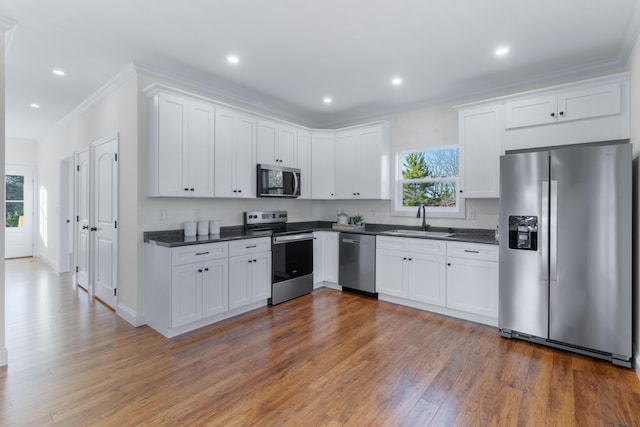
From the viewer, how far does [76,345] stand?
2.91 metres

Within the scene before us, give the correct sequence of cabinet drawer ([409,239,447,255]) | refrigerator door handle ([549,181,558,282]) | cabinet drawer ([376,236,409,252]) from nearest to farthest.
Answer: refrigerator door handle ([549,181,558,282]) < cabinet drawer ([409,239,447,255]) < cabinet drawer ([376,236,409,252])

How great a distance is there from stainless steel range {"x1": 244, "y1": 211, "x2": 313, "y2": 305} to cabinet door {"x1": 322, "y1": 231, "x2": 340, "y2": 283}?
11.7 inches

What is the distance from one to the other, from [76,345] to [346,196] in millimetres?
3681

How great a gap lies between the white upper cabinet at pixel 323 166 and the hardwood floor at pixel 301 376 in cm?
213

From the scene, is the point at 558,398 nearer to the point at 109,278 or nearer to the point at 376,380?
the point at 376,380

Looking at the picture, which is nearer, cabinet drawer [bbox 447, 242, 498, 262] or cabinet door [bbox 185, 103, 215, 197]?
cabinet drawer [bbox 447, 242, 498, 262]

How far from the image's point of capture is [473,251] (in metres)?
3.48

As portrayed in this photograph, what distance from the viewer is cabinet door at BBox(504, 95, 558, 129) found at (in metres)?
3.27

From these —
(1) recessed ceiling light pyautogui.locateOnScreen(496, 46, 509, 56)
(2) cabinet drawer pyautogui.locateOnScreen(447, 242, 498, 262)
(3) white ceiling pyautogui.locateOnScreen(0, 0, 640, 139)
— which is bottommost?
(2) cabinet drawer pyautogui.locateOnScreen(447, 242, 498, 262)

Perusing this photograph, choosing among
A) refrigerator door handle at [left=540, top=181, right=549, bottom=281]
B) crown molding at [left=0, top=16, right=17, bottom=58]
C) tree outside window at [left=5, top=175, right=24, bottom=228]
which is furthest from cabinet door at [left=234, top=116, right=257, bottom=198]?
tree outside window at [left=5, top=175, right=24, bottom=228]

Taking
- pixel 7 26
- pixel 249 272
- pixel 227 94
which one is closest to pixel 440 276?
pixel 249 272

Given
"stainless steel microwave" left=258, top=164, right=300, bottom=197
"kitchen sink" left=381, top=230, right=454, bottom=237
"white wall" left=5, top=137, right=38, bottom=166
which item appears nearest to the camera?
"kitchen sink" left=381, top=230, right=454, bottom=237

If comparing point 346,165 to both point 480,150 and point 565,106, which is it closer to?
point 480,150

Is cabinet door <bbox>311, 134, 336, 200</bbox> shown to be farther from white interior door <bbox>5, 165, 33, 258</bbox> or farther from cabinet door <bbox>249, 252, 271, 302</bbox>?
white interior door <bbox>5, 165, 33, 258</bbox>
